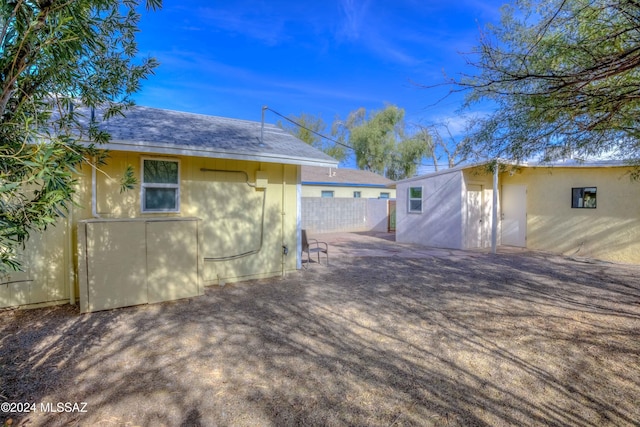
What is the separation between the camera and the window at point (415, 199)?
42.0 ft

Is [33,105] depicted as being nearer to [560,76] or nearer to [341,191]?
Result: [560,76]

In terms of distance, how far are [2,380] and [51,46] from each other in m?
2.94

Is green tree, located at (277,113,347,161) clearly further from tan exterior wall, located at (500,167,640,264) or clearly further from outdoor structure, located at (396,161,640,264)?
tan exterior wall, located at (500,167,640,264)

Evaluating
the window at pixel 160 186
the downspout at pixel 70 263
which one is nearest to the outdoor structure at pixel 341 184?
the window at pixel 160 186

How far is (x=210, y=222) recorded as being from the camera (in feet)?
20.9

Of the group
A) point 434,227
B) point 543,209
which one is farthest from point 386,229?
point 543,209

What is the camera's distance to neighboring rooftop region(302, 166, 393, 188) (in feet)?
65.6

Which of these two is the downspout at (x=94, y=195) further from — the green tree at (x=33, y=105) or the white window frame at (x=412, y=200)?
the white window frame at (x=412, y=200)

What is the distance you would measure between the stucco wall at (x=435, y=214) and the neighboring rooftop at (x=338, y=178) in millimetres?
6723

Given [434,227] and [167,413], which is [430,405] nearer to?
[167,413]

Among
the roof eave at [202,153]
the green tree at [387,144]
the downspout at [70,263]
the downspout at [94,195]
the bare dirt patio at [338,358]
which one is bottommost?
the bare dirt patio at [338,358]

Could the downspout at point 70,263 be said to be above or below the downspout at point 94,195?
below

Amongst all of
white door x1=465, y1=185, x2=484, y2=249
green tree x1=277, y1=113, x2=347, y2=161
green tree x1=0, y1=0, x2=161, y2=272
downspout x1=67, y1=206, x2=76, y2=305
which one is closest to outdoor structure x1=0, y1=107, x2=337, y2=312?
downspout x1=67, y1=206, x2=76, y2=305

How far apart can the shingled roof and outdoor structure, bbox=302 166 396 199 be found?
1113cm
